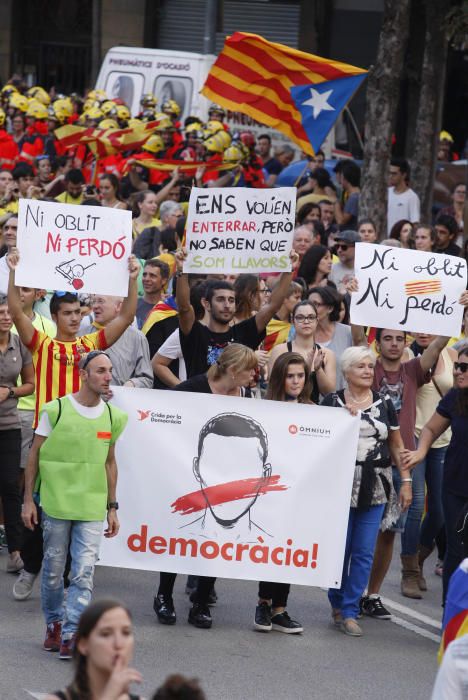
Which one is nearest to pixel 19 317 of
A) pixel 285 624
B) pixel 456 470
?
pixel 285 624

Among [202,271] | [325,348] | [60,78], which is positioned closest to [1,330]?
[202,271]

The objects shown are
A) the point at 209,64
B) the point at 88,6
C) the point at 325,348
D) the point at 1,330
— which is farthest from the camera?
the point at 88,6

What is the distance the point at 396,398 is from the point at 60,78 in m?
27.6

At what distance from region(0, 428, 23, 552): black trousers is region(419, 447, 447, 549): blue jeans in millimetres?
2512

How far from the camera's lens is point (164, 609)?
8.24 m

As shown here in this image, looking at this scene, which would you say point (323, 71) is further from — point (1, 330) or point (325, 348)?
point (1, 330)

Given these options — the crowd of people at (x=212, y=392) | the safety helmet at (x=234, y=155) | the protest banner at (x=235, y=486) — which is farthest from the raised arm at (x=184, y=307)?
the safety helmet at (x=234, y=155)

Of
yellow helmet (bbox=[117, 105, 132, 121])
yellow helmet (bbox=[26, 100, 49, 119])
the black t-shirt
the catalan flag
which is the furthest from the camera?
yellow helmet (bbox=[26, 100, 49, 119])

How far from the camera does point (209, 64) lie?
23031 mm

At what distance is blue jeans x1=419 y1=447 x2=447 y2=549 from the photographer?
9469mm

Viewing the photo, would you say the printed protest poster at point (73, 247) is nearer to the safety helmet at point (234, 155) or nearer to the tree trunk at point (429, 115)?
the safety helmet at point (234, 155)

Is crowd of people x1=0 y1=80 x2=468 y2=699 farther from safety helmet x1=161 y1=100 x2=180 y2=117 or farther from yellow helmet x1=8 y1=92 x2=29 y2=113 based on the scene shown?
yellow helmet x1=8 y1=92 x2=29 y2=113

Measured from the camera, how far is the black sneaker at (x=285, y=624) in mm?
8234

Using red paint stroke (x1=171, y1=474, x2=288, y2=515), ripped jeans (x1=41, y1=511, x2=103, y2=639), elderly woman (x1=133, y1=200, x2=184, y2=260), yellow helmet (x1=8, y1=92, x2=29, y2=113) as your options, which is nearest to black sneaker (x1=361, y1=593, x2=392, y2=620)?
red paint stroke (x1=171, y1=474, x2=288, y2=515)
